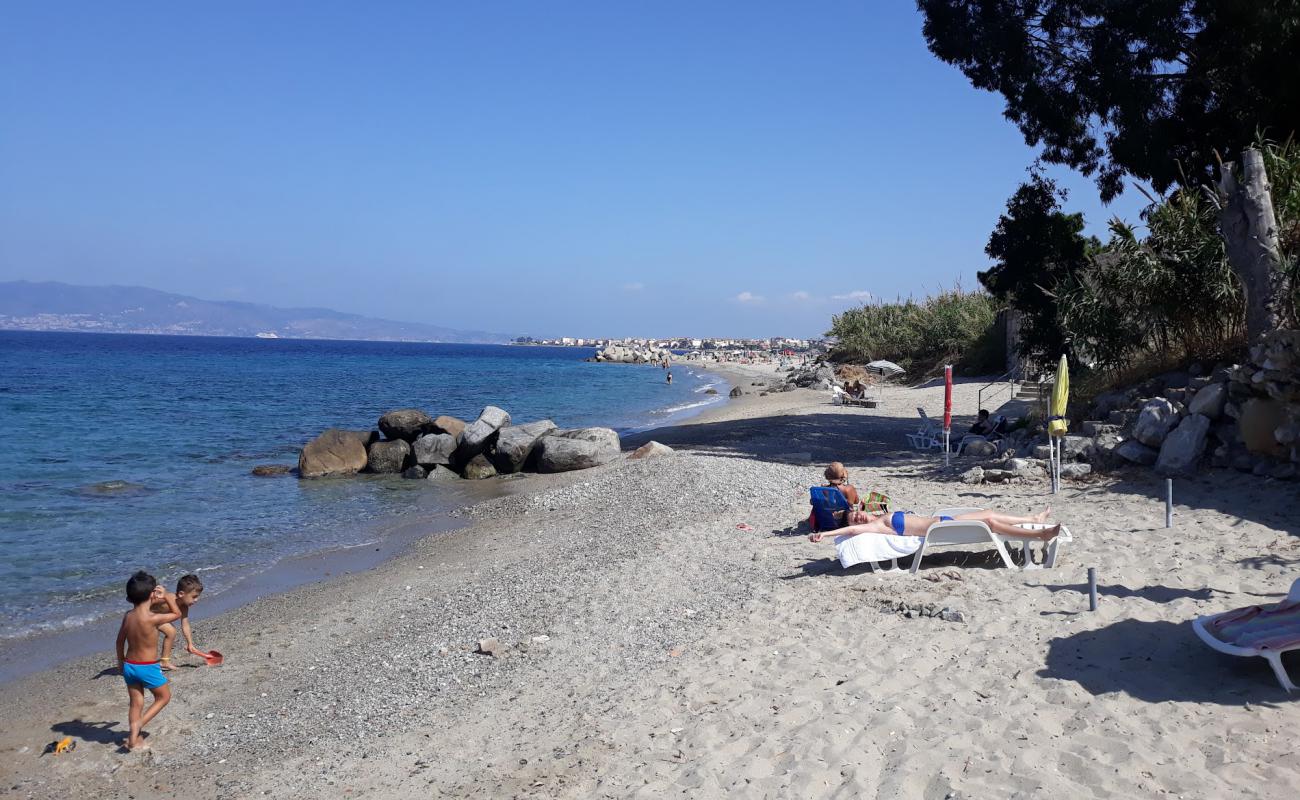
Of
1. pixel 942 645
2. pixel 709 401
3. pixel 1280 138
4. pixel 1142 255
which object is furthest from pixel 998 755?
pixel 709 401

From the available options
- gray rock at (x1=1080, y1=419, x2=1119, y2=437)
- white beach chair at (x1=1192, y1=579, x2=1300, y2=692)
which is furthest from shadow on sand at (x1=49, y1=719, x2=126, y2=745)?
gray rock at (x1=1080, y1=419, x2=1119, y2=437)

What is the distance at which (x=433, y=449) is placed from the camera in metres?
19.8

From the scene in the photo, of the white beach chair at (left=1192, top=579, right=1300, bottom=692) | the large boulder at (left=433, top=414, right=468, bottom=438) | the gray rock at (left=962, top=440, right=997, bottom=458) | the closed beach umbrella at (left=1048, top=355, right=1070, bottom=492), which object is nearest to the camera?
the white beach chair at (left=1192, top=579, right=1300, bottom=692)

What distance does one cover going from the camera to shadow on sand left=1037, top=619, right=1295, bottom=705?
196 inches

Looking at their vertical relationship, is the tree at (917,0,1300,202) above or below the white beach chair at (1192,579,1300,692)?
above

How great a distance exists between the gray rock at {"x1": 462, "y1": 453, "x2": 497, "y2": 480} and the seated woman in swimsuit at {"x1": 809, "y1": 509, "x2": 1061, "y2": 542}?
11.4 m

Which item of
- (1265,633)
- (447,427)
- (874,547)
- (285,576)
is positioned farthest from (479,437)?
(1265,633)

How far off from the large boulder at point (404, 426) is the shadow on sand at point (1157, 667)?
55.2 ft

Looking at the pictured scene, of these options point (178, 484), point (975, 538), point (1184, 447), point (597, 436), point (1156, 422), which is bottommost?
point (178, 484)

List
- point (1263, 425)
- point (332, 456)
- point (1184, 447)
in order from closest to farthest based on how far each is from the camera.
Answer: point (1263, 425) < point (1184, 447) < point (332, 456)

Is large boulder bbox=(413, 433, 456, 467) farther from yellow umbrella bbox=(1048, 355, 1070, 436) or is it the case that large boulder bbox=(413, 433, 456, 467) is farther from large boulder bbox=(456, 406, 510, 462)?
yellow umbrella bbox=(1048, 355, 1070, 436)

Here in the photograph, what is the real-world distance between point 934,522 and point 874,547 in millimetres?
603

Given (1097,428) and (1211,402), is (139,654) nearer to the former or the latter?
(1097,428)

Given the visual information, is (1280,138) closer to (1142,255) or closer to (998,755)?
(1142,255)
